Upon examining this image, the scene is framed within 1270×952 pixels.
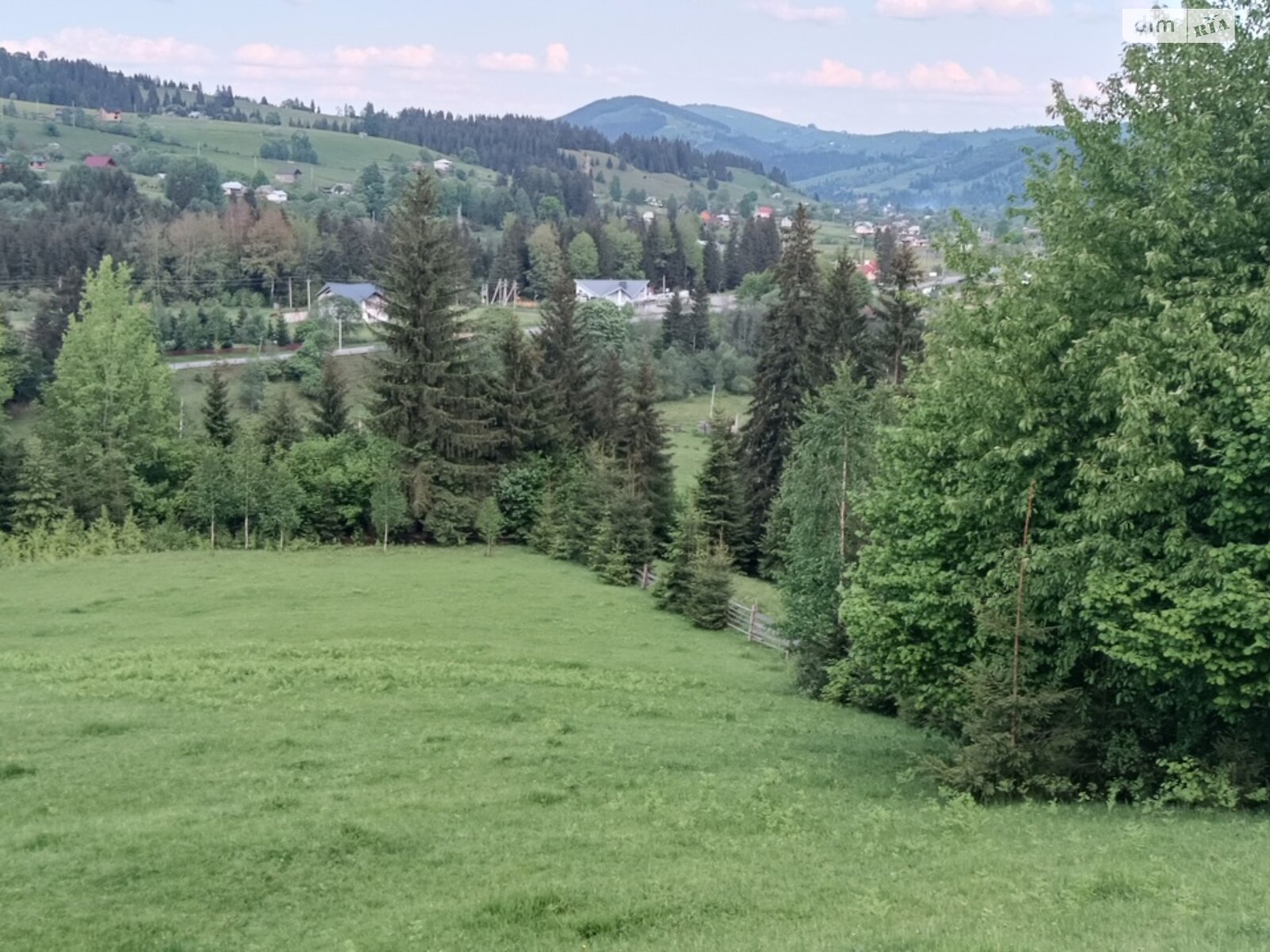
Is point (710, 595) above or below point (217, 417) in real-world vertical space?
below

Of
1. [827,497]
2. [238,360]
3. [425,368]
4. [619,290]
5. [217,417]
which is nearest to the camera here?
[827,497]

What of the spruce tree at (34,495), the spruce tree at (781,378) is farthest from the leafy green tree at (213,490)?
the spruce tree at (781,378)

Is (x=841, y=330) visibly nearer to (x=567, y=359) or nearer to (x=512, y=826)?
(x=567, y=359)

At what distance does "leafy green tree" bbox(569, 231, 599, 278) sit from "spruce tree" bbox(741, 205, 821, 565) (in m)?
111

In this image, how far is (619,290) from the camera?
15850 centimetres

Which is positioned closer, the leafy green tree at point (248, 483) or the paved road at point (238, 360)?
the leafy green tree at point (248, 483)

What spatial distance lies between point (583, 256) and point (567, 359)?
104m

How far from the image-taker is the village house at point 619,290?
156 m

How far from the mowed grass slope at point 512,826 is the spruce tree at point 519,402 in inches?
1256

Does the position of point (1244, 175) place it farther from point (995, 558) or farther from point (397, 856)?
point (397, 856)

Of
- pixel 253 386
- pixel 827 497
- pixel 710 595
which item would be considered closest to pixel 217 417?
pixel 253 386

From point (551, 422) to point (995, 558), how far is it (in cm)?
4647

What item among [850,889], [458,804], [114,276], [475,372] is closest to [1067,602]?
[850,889]

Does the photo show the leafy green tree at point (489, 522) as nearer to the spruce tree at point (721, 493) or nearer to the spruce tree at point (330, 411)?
the spruce tree at point (721, 493)
